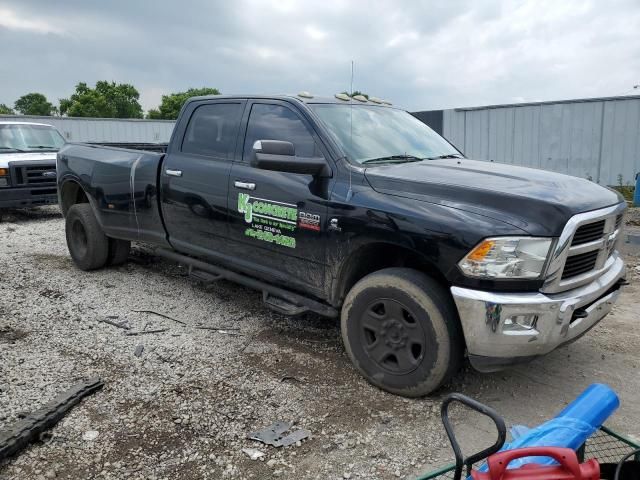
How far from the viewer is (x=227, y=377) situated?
353 centimetres

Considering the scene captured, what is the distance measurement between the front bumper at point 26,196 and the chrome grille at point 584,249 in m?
9.22

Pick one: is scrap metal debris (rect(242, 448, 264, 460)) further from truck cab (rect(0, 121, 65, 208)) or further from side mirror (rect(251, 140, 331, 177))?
truck cab (rect(0, 121, 65, 208))

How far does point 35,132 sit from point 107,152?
6263 millimetres

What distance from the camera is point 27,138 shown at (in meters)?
10.4

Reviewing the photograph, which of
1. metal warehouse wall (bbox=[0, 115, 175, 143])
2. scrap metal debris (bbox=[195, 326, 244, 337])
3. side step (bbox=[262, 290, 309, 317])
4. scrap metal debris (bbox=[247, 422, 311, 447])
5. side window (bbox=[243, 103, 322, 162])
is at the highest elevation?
metal warehouse wall (bbox=[0, 115, 175, 143])

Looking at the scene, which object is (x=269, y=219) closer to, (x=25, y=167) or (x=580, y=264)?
(x=580, y=264)

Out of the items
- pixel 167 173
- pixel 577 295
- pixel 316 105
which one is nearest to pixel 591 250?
pixel 577 295

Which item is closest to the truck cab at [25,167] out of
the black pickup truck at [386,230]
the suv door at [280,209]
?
the black pickup truck at [386,230]

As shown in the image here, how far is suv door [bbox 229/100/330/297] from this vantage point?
363 cm

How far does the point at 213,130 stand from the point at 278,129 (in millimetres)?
792

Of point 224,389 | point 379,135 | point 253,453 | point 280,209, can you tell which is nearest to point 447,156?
point 379,135

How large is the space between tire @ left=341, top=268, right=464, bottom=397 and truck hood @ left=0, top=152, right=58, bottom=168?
8.27 metres

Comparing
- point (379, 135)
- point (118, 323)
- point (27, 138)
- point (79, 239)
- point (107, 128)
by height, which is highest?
point (107, 128)

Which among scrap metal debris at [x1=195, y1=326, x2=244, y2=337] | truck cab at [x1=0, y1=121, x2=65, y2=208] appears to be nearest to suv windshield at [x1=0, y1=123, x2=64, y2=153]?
truck cab at [x1=0, y1=121, x2=65, y2=208]
